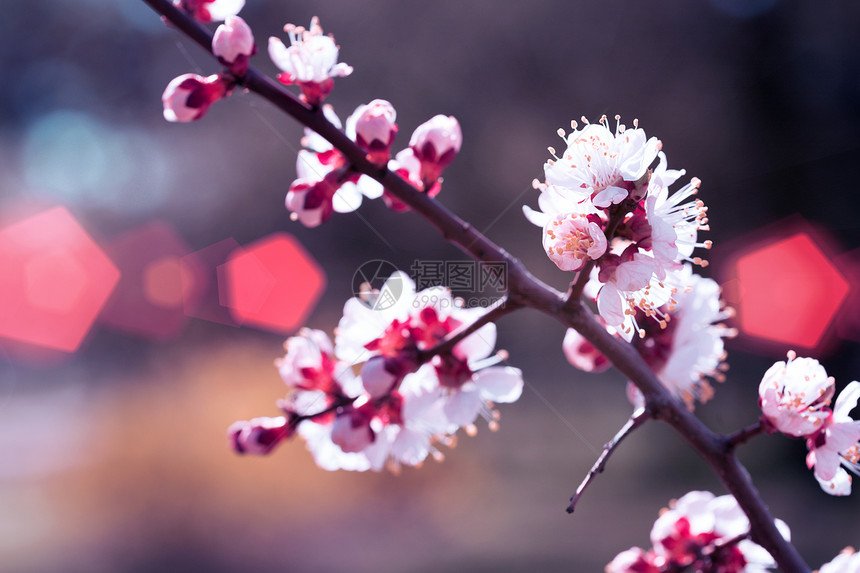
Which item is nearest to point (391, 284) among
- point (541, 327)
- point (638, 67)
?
point (541, 327)

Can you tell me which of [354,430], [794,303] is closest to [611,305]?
[354,430]

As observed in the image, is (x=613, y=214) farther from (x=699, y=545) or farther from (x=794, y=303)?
(x=794, y=303)

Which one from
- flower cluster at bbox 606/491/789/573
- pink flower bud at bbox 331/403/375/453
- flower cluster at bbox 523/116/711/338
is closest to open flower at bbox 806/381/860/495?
flower cluster at bbox 606/491/789/573

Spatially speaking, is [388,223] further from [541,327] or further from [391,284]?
[391,284]

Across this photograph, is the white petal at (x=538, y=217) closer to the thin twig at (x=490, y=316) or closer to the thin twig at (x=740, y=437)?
the thin twig at (x=490, y=316)

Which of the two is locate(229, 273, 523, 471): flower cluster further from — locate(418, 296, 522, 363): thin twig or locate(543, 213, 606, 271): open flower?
locate(543, 213, 606, 271): open flower

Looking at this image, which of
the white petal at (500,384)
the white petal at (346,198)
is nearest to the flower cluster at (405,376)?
the white petal at (500,384)
